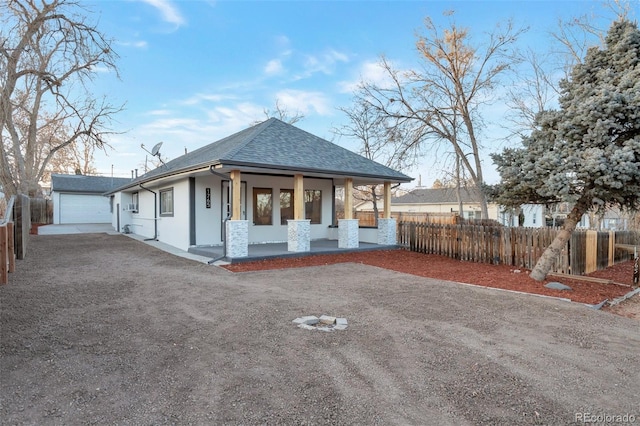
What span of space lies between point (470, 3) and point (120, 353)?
17517 mm

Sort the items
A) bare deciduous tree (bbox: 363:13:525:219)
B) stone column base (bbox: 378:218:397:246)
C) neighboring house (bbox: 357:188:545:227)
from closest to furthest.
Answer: stone column base (bbox: 378:218:397:246), bare deciduous tree (bbox: 363:13:525:219), neighboring house (bbox: 357:188:545:227)

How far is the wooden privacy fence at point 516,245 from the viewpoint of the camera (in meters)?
8.78

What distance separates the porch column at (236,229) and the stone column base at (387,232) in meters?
5.54

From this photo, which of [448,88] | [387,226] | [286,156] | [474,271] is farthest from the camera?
[448,88]

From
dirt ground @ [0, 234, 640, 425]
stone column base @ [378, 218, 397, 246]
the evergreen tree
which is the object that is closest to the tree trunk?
the evergreen tree

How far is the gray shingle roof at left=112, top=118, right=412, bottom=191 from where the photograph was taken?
9.77m

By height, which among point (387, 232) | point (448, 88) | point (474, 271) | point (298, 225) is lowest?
point (474, 271)

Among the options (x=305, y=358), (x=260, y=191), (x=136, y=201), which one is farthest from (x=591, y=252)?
(x=136, y=201)

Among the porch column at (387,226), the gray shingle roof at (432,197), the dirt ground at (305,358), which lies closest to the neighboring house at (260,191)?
the porch column at (387,226)

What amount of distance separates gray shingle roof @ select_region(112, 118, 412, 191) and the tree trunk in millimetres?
5933

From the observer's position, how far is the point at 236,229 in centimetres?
973

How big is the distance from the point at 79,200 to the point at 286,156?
1002 inches

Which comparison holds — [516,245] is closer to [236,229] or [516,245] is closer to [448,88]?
[236,229]

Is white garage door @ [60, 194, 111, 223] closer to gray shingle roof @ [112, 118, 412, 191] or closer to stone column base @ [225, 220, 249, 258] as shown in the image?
gray shingle roof @ [112, 118, 412, 191]
